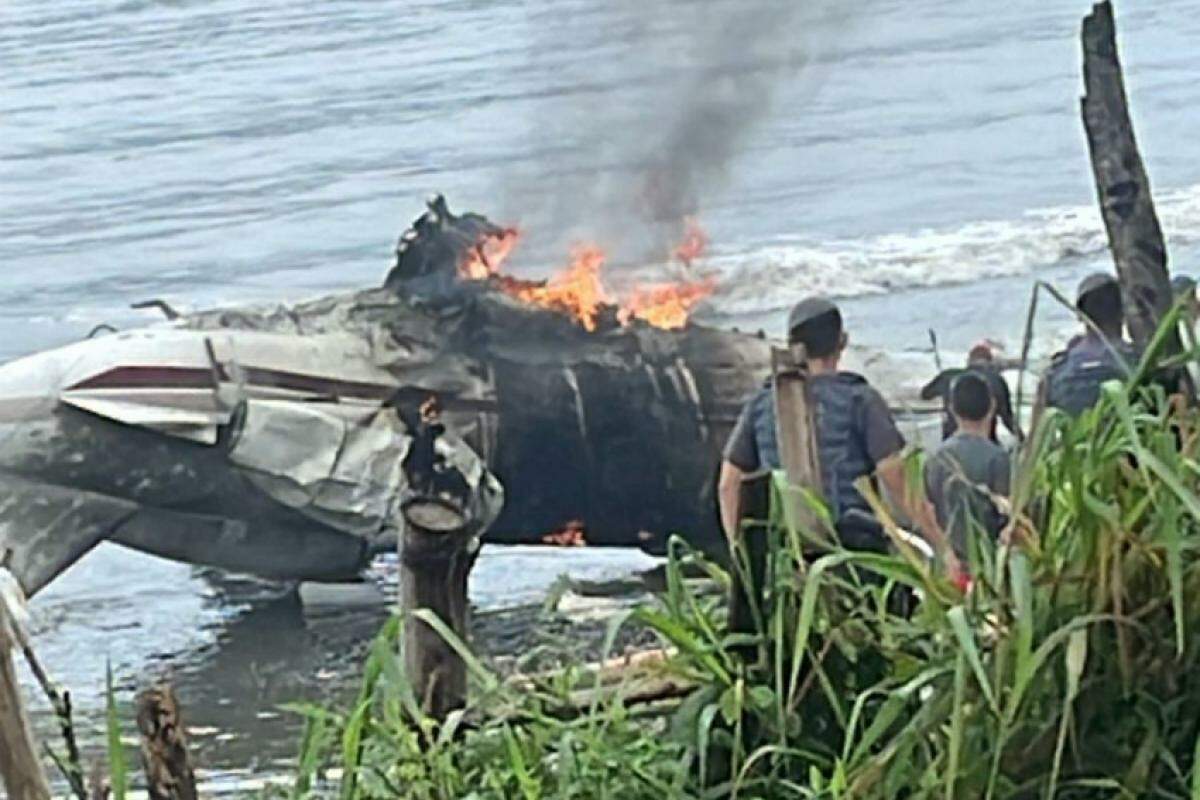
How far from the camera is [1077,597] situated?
288 centimetres

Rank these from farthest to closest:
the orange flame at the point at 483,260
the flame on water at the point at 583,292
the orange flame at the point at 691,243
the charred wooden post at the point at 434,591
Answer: the orange flame at the point at 691,243
the flame on water at the point at 583,292
the orange flame at the point at 483,260
the charred wooden post at the point at 434,591

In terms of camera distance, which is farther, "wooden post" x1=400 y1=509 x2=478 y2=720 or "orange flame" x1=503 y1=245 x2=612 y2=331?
"orange flame" x1=503 y1=245 x2=612 y2=331

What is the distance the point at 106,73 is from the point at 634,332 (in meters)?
27.7

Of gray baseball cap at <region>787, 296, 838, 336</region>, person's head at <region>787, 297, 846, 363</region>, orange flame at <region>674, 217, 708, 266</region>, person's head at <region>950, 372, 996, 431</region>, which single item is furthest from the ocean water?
person's head at <region>950, 372, 996, 431</region>

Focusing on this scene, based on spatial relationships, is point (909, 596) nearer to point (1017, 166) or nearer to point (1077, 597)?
point (1077, 597)

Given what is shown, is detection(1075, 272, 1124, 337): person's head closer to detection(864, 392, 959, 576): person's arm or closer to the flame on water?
detection(864, 392, 959, 576): person's arm

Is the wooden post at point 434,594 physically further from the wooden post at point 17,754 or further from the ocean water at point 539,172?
the ocean water at point 539,172

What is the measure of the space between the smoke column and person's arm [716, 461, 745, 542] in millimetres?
11158

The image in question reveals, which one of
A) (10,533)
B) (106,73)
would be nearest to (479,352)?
(10,533)

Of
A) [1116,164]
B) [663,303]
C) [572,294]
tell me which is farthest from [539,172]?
[1116,164]

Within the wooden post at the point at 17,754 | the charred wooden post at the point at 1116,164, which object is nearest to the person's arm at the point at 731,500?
the wooden post at the point at 17,754

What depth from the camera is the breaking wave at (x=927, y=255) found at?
20.3 meters

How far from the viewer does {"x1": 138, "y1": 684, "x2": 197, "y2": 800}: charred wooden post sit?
3420mm

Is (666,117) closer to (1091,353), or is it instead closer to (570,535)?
(570,535)
